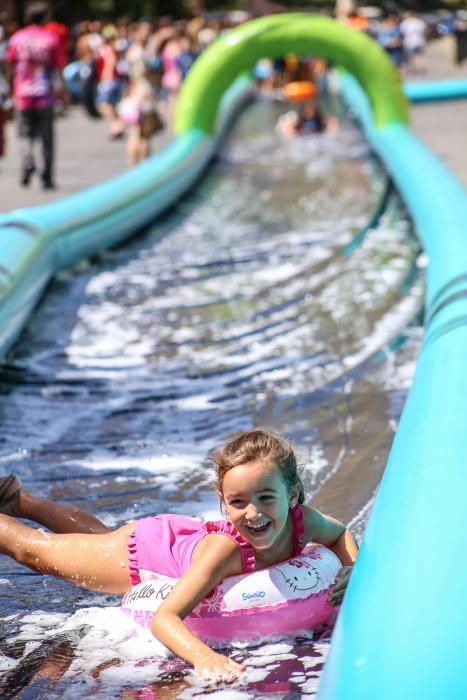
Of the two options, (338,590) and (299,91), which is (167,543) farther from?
(299,91)

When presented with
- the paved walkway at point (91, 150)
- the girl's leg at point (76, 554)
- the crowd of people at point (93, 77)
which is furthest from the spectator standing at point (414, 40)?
the girl's leg at point (76, 554)

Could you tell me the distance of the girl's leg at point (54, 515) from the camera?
3439 millimetres

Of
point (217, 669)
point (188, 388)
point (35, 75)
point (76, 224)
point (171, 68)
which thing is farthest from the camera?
point (171, 68)

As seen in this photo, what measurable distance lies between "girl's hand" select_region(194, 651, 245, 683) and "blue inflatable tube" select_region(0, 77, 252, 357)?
3085 mm

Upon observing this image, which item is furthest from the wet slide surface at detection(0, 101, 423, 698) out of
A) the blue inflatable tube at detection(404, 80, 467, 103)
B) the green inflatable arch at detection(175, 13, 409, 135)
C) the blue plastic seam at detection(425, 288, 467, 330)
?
the blue inflatable tube at detection(404, 80, 467, 103)

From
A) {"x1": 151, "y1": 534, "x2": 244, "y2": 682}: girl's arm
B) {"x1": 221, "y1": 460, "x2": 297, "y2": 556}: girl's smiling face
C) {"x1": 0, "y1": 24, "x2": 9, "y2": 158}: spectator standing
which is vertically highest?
{"x1": 0, "y1": 24, "x2": 9, "y2": 158}: spectator standing

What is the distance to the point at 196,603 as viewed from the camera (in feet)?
9.00

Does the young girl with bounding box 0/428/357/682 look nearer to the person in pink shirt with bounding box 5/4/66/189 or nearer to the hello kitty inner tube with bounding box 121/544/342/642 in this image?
the hello kitty inner tube with bounding box 121/544/342/642

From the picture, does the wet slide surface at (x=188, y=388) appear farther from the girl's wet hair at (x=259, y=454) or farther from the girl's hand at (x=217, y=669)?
the girl's wet hair at (x=259, y=454)

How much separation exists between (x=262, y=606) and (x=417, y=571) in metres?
0.71

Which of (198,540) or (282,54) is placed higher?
(282,54)

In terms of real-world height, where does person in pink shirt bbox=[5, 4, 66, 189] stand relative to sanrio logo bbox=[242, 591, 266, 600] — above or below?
above

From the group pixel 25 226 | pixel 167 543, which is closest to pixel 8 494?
pixel 167 543

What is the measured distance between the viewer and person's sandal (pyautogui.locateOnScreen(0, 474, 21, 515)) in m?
3.51
